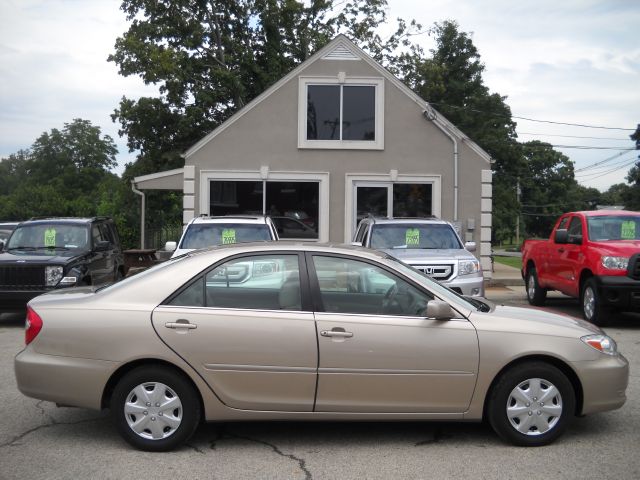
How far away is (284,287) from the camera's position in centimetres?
508

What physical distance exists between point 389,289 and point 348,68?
42.9 feet

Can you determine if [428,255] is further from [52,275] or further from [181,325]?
[181,325]

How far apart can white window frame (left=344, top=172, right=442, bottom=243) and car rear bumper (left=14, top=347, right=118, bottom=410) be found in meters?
12.5

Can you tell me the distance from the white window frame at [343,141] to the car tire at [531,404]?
12.7 m

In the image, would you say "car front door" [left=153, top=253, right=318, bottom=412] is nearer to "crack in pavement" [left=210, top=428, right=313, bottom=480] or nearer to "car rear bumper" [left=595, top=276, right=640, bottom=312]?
"crack in pavement" [left=210, top=428, right=313, bottom=480]

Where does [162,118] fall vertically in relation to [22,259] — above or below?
above

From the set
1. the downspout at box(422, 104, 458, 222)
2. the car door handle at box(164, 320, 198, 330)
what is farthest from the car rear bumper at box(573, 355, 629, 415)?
the downspout at box(422, 104, 458, 222)

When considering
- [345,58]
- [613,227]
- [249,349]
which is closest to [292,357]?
[249,349]

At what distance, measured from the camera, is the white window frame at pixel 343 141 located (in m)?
17.2

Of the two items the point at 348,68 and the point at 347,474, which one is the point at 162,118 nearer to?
the point at 348,68

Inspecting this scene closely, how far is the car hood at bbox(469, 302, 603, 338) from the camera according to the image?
16.5 ft

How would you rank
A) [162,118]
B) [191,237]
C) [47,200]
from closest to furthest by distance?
1. [191,237]
2. [162,118]
3. [47,200]

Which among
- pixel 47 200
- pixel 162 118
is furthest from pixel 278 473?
pixel 47 200

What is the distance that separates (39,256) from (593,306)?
892cm
